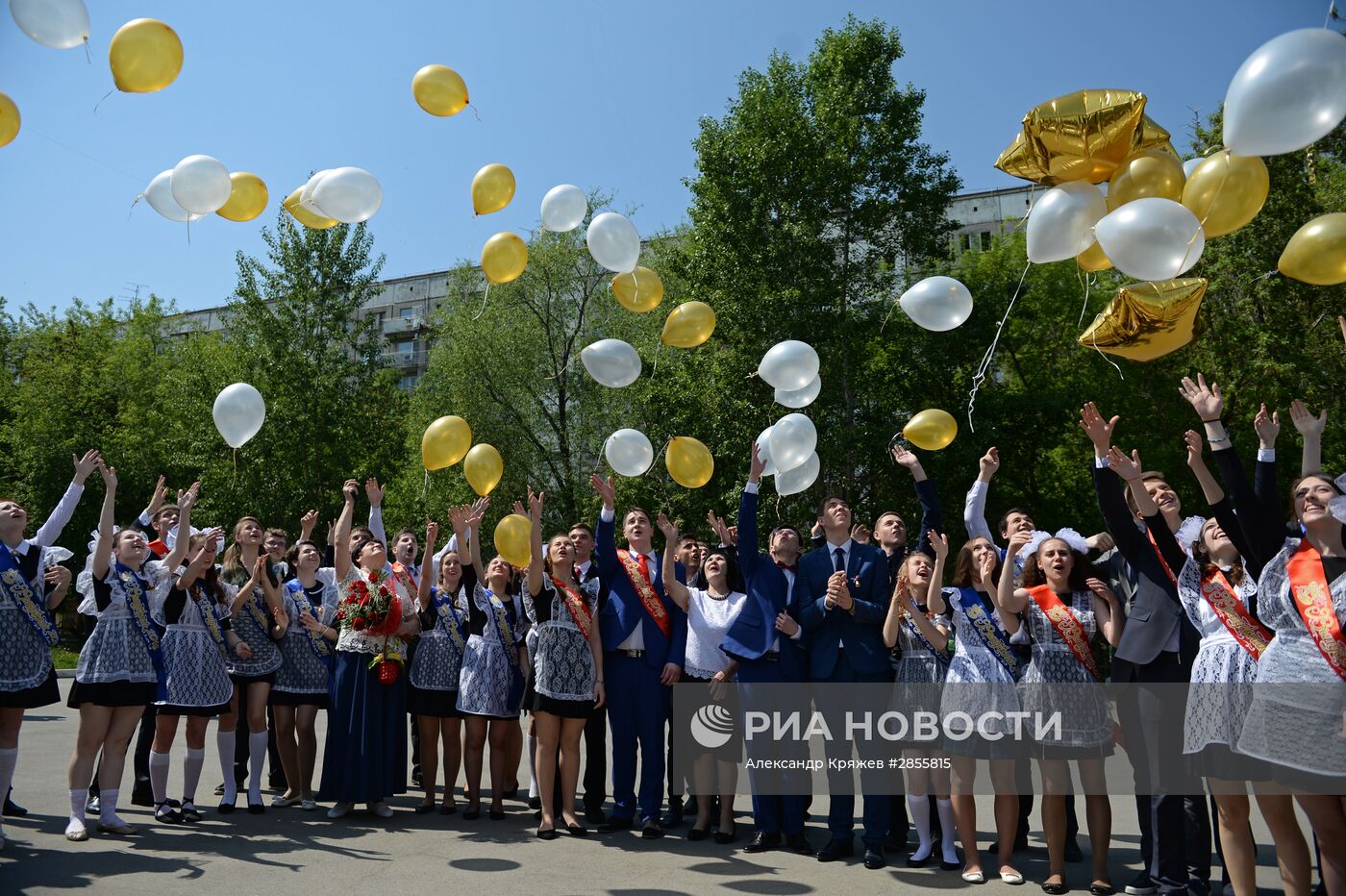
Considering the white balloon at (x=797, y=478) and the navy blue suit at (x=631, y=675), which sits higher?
the white balloon at (x=797, y=478)

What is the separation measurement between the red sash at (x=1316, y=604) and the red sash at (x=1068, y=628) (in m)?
1.57

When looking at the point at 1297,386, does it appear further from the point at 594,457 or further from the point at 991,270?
the point at 594,457

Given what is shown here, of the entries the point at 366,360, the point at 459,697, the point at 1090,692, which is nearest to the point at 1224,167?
the point at 1090,692

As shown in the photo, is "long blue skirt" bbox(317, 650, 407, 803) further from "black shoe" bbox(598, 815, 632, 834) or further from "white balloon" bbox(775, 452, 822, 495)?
"white balloon" bbox(775, 452, 822, 495)

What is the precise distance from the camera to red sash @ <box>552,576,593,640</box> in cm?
685

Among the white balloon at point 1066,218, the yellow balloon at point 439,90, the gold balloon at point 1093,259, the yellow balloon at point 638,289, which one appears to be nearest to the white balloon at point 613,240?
the yellow balloon at point 638,289

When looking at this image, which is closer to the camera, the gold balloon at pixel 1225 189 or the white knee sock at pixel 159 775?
the gold balloon at pixel 1225 189

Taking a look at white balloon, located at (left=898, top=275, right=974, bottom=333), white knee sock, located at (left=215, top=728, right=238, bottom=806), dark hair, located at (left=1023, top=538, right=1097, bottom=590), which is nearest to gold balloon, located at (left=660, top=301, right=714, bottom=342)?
white balloon, located at (left=898, top=275, right=974, bottom=333)

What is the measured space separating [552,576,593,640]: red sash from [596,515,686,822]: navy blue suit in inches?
8.2

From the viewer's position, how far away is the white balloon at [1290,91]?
4613mm

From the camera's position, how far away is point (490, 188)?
7492 millimetres

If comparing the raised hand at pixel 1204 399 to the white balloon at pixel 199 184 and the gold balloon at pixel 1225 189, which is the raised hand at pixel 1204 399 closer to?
the gold balloon at pixel 1225 189

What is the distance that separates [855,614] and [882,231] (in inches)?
616

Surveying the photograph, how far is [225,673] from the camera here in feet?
23.0
